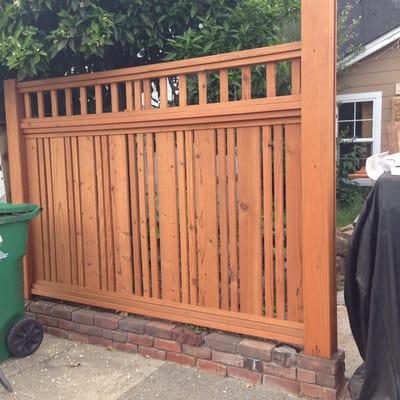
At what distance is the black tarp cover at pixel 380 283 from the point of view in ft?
7.64

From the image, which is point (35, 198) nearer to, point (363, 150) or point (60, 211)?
point (60, 211)

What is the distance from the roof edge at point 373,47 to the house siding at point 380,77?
129 millimetres

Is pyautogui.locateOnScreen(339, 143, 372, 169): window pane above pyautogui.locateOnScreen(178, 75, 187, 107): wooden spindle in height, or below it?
below

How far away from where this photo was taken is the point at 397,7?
8531mm

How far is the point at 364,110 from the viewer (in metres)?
8.37

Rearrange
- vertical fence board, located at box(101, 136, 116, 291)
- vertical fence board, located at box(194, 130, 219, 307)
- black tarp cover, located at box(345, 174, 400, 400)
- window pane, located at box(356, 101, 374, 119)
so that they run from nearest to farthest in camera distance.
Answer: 1. black tarp cover, located at box(345, 174, 400, 400)
2. vertical fence board, located at box(194, 130, 219, 307)
3. vertical fence board, located at box(101, 136, 116, 291)
4. window pane, located at box(356, 101, 374, 119)

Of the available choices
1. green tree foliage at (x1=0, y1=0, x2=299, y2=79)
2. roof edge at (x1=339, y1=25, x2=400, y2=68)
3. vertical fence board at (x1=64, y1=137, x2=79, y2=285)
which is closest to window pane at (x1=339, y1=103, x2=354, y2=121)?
roof edge at (x1=339, y1=25, x2=400, y2=68)

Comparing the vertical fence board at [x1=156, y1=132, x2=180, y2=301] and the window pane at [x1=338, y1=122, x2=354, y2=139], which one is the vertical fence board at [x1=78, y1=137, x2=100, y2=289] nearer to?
the vertical fence board at [x1=156, y1=132, x2=180, y2=301]

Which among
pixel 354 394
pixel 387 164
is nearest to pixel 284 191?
pixel 387 164

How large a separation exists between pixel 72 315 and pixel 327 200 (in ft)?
7.50

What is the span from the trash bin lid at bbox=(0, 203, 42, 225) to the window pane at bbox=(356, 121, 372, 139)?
251 inches

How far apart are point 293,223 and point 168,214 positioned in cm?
93

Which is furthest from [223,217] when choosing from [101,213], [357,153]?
[357,153]

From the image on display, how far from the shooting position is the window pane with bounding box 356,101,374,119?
8.26 m
